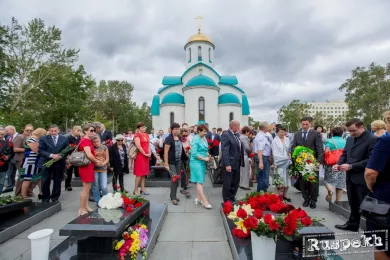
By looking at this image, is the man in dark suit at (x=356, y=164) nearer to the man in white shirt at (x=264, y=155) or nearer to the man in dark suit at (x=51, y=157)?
the man in white shirt at (x=264, y=155)

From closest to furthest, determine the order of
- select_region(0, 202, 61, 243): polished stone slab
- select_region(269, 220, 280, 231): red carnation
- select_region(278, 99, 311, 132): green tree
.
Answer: select_region(269, 220, 280, 231): red carnation < select_region(0, 202, 61, 243): polished stone slab < select_region(278, 99, 311, 132): green tree

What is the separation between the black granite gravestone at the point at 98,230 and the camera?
112 inches

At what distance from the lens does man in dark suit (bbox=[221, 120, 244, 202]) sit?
4.94 metres

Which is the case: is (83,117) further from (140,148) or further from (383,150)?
(383,150)

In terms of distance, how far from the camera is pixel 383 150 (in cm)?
200

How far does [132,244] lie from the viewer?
2920 millimetres

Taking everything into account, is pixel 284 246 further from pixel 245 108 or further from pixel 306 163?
pixel 245 108

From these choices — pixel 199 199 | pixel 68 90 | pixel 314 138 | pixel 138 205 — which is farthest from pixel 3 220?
pixel 68 90

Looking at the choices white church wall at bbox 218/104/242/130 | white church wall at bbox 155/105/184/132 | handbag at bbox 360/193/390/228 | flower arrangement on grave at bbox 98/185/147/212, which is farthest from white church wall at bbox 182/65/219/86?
handbag at bbox 360/193/390/228

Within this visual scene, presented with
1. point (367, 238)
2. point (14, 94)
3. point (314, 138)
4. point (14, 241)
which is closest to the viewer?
→ point (367, 238)

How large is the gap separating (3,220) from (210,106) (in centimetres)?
2567

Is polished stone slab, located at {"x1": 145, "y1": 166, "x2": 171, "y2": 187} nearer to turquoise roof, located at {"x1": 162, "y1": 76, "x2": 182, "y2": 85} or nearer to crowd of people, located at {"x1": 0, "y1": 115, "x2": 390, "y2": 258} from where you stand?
crowd of people, located at {"x1": 0, "y1": 115, "x2": 390, "y2": 258}

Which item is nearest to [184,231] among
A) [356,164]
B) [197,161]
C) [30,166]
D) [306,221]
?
[197,161]

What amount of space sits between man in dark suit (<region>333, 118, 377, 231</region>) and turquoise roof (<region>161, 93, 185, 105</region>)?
26583 mm
